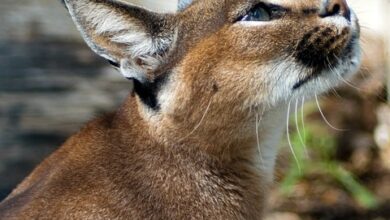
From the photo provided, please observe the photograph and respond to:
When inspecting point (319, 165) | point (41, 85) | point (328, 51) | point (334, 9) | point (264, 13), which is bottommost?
point (319, 165)

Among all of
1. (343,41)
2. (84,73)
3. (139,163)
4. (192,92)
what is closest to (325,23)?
(343,41)

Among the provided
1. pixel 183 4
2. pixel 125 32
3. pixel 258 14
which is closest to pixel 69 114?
pixel 183 4

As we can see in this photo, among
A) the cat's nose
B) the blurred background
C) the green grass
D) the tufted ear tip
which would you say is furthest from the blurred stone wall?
the cat's nose

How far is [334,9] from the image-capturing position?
416 centimetres

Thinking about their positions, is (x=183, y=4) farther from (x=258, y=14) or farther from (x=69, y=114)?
(x=69, y=114)

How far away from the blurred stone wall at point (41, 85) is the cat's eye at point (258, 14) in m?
2.00

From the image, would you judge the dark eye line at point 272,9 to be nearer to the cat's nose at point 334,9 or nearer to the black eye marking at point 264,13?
the black eye marking at point 264,13

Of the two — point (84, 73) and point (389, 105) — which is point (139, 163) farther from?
point (389, 105)

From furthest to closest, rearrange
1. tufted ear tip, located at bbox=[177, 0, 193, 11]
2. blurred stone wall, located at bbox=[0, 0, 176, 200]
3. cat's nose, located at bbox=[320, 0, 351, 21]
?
blurred stone wall, located at bbox=[0, 0, 176, 200] → tufted ear tip, located at bbox=[177, 0, 193, 11] → cat's nose, located at bbox=[320, 0, 351, 21]

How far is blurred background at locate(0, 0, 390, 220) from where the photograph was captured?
19.5 ft

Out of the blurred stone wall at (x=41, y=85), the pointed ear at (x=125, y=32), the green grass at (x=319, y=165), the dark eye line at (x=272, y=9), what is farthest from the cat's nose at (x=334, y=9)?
the green grass at (x=319, y=165)

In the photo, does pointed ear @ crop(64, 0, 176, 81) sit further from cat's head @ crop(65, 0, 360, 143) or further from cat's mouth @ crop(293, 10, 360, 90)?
cat's mouth @ crop(293, 10, 360, 90)

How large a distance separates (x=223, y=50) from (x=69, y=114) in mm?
2068

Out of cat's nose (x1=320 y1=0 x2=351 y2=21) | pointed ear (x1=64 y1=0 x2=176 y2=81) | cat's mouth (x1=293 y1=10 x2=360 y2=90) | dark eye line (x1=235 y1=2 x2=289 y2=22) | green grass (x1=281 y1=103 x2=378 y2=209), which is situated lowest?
green grass (x1=281 y1=103 x2=378 y2=209)
